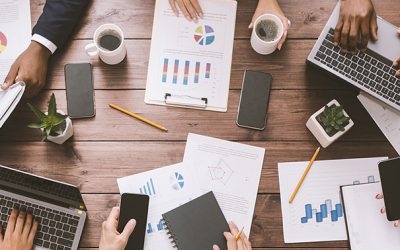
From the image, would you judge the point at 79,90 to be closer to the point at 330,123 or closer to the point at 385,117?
the point at 330,123

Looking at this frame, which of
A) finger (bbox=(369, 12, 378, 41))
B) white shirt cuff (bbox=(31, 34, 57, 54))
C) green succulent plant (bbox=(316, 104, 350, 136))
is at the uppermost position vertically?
finger (bbox=(369, 12, 378, 41))

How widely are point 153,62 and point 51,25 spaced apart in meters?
0.34

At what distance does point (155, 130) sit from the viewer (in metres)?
1.39

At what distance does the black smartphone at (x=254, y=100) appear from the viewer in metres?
1.39

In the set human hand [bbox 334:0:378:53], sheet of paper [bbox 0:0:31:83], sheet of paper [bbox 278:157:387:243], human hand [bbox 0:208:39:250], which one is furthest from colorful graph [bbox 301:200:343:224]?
sheet of paper [bbox 0:0:31:83]

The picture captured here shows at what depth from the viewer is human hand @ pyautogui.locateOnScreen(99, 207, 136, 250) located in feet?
4.10

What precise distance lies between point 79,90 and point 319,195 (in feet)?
2.70

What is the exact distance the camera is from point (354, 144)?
1386 mm

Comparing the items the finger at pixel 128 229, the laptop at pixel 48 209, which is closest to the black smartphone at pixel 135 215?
the finger at pixel 128 229

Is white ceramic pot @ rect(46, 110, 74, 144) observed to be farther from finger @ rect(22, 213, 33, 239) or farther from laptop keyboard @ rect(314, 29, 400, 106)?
laptop keyboard @ rect(314, 29, 400, 106)

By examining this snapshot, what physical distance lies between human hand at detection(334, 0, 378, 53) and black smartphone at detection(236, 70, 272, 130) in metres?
0.25

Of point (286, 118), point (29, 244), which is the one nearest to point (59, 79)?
point (29, 244)

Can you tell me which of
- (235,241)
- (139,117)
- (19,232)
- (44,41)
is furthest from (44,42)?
(235,241)

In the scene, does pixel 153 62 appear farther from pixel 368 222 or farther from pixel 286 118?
pixel 368 222
